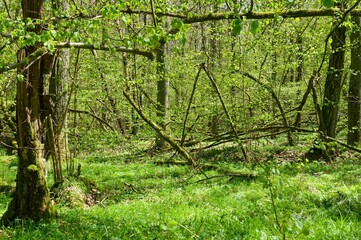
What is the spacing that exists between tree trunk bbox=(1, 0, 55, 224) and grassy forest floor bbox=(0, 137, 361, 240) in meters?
0.28

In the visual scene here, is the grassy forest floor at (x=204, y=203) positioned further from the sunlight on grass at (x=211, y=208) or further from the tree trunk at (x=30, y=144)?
the tree trunk at (x=30, y=144)

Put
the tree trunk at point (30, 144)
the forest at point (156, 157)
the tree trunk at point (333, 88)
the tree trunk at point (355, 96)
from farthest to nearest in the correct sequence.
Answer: the tree trunk at point (355, 96) < the tree trunk at point (333, 88) < the tree trunk at point (30, 144) < the forest at point (156, 157)

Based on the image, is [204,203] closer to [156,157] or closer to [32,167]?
[32,167]

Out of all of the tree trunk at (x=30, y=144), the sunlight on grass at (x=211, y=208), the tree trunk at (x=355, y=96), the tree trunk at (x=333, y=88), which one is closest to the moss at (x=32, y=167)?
the tree trunk at (x=30, y=144)

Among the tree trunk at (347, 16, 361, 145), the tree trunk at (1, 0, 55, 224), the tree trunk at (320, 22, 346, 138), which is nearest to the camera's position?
the tree trunk at (1, 0, 55, 224)

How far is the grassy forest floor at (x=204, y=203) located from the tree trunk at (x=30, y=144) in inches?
10.9

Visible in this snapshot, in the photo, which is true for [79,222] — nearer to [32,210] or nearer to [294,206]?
[32,210]

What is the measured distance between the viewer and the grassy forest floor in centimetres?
485

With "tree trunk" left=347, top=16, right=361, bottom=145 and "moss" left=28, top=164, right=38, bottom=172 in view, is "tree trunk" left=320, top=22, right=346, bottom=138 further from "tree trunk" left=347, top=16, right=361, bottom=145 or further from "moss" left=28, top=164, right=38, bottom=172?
"moss" left=28, top=164, right=38, bottom=172

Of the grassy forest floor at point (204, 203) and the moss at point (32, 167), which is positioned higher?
the moss at point (32, 167)

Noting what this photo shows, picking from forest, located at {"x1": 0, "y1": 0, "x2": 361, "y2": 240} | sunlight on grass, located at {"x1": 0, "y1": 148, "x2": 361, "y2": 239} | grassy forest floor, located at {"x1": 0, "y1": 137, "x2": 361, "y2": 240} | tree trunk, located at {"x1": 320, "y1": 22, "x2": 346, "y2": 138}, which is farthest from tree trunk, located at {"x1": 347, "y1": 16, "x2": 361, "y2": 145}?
sunlight on grass, located at {"x1": 0, "y1": 148, "x2": 361, "y2": 239}

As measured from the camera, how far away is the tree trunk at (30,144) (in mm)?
5375

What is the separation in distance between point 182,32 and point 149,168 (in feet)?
30.1

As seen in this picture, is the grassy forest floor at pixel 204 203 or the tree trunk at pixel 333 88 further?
the tree trunk at pixel 333 88
